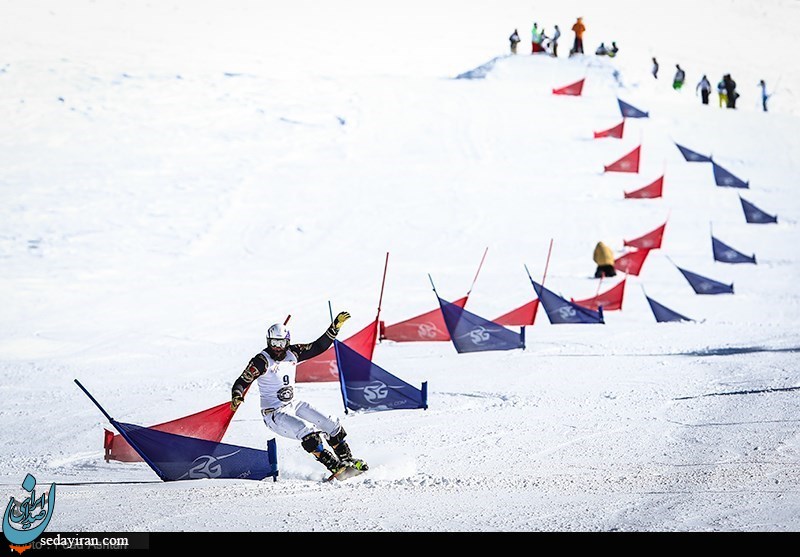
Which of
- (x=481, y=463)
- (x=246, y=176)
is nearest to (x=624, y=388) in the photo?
(x=481, y=463)

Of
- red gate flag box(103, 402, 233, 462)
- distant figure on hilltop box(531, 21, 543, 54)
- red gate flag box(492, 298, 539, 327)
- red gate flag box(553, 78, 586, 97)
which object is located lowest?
red gate flag box(492, 298, 539, 327)

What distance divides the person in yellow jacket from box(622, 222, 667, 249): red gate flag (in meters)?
2.14

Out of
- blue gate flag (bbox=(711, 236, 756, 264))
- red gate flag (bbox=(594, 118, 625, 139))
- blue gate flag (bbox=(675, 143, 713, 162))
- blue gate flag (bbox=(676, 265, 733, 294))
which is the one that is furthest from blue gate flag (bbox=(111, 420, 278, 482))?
red gate flag (bbox=(594, 118, 625, 139))

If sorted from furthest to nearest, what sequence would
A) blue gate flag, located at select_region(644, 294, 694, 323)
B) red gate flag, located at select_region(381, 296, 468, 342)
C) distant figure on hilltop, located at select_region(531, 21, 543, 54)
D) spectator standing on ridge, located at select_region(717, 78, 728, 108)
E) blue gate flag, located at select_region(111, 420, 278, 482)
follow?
distant figure on hilltop, located at select_region(531, 21, 543, 54) → spectator standing on ridge, located at select_region(717, 78, 728, 108) → blue gate flag, located at select_region(644, 294, 694, 323) → red gate flag, located at select_region(381, 296, 468, 342) → blue gate flag, located at select_region(111, 420, 278, 482)

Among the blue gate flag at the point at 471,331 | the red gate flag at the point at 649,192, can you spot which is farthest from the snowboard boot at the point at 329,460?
the red gate flag at the point at 649,192

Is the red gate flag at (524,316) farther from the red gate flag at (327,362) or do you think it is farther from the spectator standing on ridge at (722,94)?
the spectator standing on ridge at (722,94)

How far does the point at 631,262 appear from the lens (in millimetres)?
17312

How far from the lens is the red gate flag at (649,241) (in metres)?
19.2

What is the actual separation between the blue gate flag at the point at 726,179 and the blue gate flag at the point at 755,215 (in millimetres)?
1786

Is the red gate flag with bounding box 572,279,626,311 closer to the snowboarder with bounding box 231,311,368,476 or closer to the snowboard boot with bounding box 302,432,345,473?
the snowboarder with bounding box 231,311,368,476

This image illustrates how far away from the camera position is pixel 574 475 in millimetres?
6945

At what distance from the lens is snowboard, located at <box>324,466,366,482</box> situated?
7.18m

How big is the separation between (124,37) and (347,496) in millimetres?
31325

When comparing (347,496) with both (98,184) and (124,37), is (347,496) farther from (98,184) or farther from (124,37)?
(124,37)
